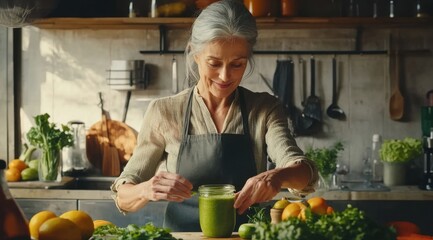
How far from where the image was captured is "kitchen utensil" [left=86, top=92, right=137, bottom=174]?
4891 mm

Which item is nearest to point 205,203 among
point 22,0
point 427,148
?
point 22,0

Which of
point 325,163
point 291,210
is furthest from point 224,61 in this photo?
point 325,163

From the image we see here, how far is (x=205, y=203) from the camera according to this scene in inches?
89.7

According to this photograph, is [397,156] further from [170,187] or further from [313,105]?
[170,187]

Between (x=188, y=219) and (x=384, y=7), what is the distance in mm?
2750

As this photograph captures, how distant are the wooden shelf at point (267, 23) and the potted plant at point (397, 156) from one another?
82 centimetres

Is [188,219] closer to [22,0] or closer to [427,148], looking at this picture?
[22,0]

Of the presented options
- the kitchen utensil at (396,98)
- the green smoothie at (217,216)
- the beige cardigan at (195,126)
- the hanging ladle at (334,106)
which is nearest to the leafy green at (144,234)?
the green smoothie at (217,216)

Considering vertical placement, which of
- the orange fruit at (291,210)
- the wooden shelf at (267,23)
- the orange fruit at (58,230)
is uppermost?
the wooden shelf at (267,23)

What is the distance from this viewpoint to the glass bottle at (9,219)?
71.0 inches

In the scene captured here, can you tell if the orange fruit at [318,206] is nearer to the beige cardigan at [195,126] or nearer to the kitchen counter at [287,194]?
the beige cardigan at [195,126]

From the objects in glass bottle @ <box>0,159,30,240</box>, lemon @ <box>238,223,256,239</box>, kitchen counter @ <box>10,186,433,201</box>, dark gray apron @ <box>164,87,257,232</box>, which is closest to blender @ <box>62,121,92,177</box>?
kitchen counter @ <box>10,186,433,201</box>

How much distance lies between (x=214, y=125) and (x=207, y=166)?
18 cm

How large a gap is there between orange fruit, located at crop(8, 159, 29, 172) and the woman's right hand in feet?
7.94
